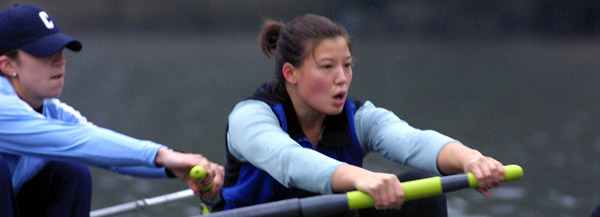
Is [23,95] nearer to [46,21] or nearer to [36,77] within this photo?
[36,77]

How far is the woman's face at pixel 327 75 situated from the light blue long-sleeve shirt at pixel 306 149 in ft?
0.54

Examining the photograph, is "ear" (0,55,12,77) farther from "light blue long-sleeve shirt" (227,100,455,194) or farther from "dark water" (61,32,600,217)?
"dark water" (61,32,600,217)

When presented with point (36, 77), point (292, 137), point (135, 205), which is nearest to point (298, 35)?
point (292, 137)

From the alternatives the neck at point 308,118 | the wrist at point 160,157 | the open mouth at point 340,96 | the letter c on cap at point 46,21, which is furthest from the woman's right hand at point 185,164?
the letter c on cap at point 46,21

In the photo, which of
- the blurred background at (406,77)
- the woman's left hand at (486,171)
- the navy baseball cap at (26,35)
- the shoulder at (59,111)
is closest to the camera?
the woman's left hand at (486,171)

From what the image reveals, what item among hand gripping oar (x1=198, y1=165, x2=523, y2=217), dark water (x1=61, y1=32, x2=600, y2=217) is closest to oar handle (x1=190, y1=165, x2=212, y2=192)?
hand gripping oar (x1=198, y1=165, x2=523, y2=217)

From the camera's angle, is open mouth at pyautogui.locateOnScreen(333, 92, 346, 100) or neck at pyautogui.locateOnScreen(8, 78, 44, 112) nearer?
open mouth at pyautogui.locateOnScreen(333, 92, 346, 100)

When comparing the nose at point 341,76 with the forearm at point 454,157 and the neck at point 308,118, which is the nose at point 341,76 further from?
the forearm at point 454,157

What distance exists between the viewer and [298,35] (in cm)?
305

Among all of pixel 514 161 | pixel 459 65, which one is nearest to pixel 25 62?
pixel 514 161

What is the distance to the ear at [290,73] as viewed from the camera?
3.09 metres

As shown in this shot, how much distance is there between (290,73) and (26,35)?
42.5 inches

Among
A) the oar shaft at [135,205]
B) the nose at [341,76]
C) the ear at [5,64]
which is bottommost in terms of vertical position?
the oar shaft at [135,205]

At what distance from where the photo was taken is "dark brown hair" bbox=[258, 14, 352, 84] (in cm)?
302
